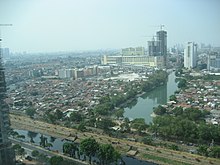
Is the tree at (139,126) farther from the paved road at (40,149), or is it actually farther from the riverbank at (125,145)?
the paved road at (40,149)

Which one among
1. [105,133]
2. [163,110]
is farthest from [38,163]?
[163,110]

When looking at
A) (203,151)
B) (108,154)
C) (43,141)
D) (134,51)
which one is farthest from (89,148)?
(134,51)

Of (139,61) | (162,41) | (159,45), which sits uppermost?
(162,41)

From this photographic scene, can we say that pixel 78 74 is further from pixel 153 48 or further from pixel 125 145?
pixel 125 145

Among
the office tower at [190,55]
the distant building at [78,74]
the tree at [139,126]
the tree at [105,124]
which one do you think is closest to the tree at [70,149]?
the tree at [105,124]

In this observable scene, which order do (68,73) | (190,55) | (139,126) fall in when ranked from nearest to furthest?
(139,126), (68,73), (190,55)

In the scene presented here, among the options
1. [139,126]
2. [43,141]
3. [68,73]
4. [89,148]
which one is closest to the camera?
[89,148]

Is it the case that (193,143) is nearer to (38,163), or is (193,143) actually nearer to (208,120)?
(208,120)
